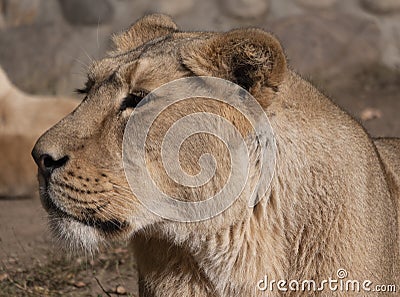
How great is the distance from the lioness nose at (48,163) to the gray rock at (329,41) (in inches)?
166

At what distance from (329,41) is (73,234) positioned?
442cm

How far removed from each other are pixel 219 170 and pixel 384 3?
458cm

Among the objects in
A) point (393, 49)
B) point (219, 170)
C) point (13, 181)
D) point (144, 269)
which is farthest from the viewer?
point (393, 49)

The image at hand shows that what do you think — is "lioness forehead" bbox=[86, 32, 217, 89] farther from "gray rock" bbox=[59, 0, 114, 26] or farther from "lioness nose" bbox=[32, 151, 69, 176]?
"gray rock" bbox=[59, 0, 114, 26]

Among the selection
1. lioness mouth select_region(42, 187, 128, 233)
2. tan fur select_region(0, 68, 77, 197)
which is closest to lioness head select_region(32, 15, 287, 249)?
lioness mouth select_region(42, 187, 128, 233)

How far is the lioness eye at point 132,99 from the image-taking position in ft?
8.04

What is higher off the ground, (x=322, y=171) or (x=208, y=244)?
(x=322, y=171)

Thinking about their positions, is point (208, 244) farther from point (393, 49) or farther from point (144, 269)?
point (393, 49)

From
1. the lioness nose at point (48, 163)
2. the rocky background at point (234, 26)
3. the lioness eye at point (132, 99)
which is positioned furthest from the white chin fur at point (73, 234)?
the rocky background at point (234, 26)

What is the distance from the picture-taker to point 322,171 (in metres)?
2.48

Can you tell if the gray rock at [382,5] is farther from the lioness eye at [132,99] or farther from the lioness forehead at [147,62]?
the lioness eye at [132,99]

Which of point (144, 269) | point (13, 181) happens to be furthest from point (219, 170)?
point (13, 181)

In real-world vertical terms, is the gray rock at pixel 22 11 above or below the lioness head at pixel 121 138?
above

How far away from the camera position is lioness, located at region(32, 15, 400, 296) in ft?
7.89
